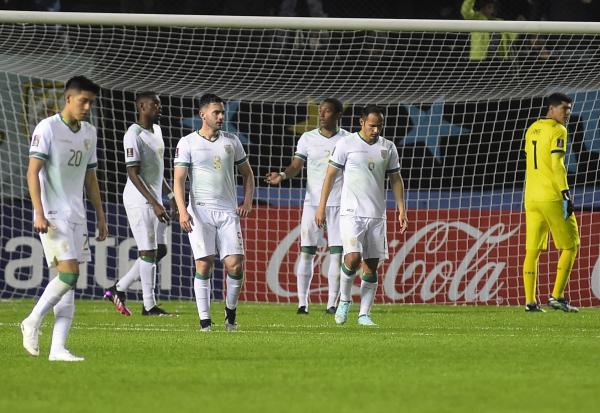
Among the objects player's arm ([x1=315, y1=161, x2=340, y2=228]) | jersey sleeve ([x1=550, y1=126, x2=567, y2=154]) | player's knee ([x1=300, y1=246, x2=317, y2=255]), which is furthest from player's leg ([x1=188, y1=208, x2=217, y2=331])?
jersey sleeve ([x1=550, y1=126, x2=567, y2=154])

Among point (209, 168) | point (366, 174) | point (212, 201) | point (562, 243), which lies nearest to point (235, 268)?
point (212, 201)

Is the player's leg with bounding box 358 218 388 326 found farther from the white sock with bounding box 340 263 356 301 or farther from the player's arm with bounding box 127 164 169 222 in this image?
the player's arm with bounding box 127 164 169 222

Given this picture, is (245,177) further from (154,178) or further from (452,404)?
(452,404)

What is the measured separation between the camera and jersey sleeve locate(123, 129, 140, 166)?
1299 cm

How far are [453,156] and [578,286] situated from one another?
206cm

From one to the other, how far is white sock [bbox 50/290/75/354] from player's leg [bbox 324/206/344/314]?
5.24 metres

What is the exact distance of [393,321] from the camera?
12.7 m

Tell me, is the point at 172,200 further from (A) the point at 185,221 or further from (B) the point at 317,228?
(A) the point at 185,221

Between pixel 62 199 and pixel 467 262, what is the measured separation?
7.49 meters

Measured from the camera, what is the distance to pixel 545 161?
13750mm

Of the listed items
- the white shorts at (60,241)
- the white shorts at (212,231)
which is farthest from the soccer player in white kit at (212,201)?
the white shorts at (60,241)

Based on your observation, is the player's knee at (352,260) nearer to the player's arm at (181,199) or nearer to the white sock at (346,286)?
the white sock at (346,286)

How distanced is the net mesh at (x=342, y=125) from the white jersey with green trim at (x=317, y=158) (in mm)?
1840

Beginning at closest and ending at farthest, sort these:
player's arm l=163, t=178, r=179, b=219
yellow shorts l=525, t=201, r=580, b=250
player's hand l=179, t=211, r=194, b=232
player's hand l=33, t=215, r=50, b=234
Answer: player's hand l=33, t=215, r=50, b=234 → player's hand l=179, t=211, r=194, b=232 → player's arm l=163, t=178, r=179, b=219 → yellow shorts l=525, t=201, r=580, b=250
